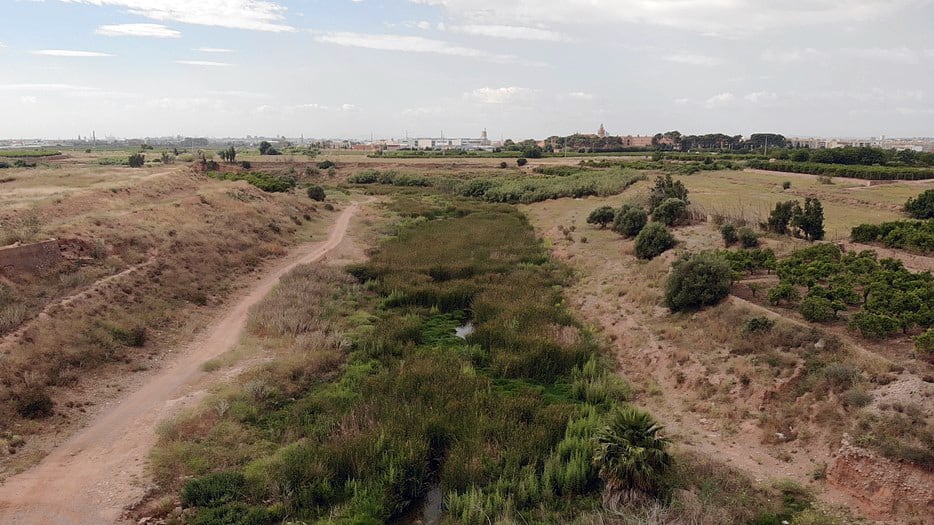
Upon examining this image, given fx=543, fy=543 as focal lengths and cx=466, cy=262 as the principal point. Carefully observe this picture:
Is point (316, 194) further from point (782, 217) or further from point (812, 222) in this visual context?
point (812, 222)

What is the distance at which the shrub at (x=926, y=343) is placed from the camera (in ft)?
37.6

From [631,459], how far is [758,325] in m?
7.23

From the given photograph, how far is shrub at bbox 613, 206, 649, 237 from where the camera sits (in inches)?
1201

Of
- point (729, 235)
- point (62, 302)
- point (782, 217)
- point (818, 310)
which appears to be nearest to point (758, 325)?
point (818, 310)

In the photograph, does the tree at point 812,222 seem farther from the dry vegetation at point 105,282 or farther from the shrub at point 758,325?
the dry vegetation at point 105,282

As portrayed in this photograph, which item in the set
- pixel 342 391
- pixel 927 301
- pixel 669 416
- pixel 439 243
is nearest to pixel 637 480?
pixel 669 416

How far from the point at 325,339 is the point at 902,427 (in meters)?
14.1

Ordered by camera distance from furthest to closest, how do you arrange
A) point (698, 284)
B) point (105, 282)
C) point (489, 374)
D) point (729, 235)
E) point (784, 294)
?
1. point (729, 235)
2. point (105, 282)
3. point (698, 284)
4. point (784, 294)
5. point (489, 374)

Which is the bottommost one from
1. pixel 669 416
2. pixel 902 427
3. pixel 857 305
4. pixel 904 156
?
pixel 669 416

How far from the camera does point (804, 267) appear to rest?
17.9 metres

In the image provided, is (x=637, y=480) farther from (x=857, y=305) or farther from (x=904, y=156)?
(x=904, y=156)

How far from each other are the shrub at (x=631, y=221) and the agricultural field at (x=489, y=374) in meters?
1.91

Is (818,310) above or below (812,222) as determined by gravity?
below

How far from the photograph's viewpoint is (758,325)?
571 inches
